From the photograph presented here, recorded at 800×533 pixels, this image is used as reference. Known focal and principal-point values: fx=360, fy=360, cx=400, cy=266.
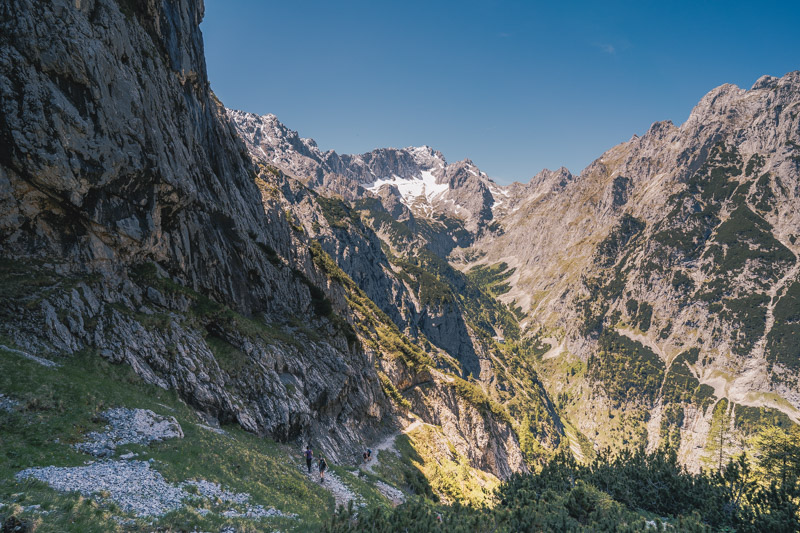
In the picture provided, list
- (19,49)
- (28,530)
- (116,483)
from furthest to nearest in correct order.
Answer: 1. (19,49)
2. (116,483)
3. (28,530)

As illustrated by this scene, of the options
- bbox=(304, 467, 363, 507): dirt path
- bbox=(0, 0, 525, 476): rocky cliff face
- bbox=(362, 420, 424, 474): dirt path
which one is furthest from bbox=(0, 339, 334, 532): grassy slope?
bbox=(362, 420, 424, 474): dirt path

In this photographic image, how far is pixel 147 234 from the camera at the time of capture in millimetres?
31703

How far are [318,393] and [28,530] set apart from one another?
36.1 metres

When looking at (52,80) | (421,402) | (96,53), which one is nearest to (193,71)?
(96,53)

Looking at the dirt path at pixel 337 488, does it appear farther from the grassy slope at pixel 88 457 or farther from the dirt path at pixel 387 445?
the dirt path at pixel 387 445

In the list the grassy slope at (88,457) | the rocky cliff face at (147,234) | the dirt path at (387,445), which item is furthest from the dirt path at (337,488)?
the dirt path at (387,445)

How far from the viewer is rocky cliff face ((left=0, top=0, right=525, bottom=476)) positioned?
74.3 ft

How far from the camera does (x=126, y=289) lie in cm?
2809

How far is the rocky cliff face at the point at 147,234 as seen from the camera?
2264cm

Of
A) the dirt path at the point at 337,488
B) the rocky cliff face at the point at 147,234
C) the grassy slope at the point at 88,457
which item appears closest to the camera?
the grassy slope at the point at 88,457

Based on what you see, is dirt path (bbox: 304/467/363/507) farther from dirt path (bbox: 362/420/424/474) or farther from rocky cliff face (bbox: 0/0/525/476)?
dirt path (bbox: 362/420/424/474)

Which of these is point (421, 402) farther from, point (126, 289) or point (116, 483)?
point (116, 483)

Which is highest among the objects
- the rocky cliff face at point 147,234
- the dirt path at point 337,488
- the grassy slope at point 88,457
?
the rocky cliff face at point 147,234

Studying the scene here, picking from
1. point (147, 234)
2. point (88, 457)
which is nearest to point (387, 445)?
point (147, 234)
